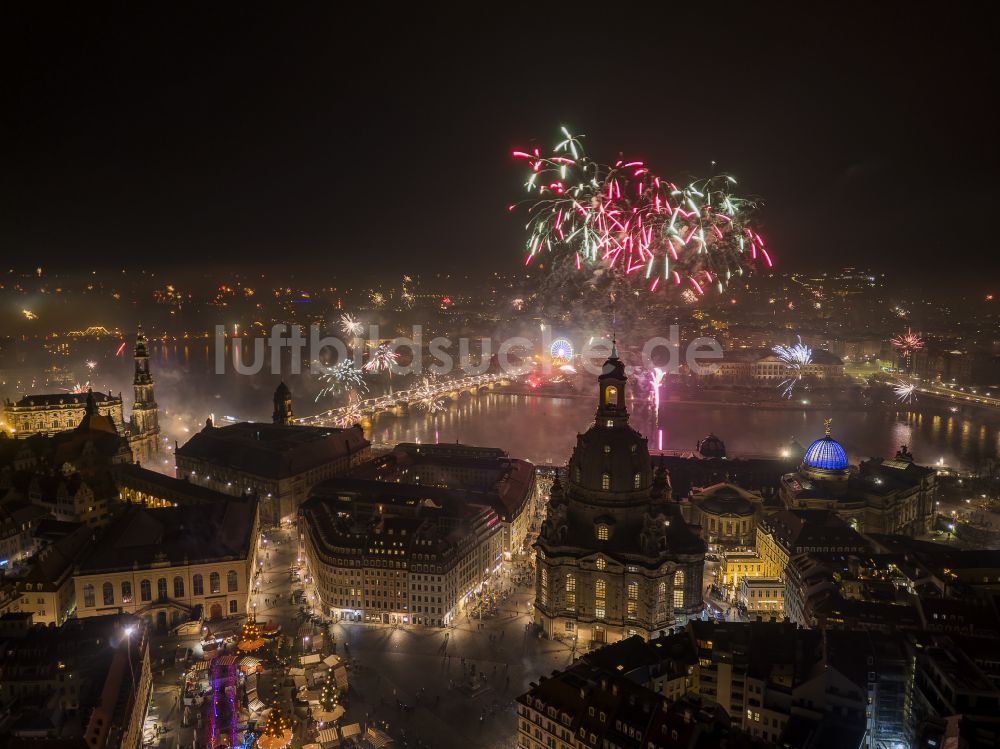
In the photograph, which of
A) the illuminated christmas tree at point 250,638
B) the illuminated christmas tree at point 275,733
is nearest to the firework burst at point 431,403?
the illuminated christmas tree at point 250,638

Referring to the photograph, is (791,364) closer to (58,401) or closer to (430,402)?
(430,402)

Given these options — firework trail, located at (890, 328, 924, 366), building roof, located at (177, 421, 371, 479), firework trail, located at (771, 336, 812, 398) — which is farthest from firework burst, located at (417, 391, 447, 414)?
firework trail, located at (890, 328, 924, 366)

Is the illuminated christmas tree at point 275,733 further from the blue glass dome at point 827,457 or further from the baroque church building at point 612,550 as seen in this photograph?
the blue glass dome at point 827,457

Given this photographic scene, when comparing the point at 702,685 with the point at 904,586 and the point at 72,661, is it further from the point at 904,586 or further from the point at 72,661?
the point at 72,661

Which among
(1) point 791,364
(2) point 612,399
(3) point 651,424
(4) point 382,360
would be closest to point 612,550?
(2) point 612,399

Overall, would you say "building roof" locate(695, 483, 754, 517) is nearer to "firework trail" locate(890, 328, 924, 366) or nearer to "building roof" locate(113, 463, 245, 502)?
"building roof" locate(113, 463, 245, 502)
